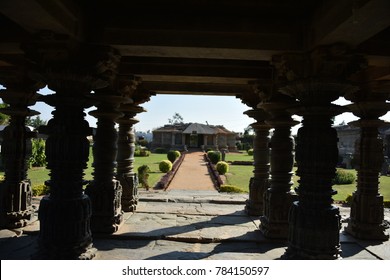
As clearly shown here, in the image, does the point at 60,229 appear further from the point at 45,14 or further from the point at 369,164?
the point at 369,164

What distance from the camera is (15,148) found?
551cm

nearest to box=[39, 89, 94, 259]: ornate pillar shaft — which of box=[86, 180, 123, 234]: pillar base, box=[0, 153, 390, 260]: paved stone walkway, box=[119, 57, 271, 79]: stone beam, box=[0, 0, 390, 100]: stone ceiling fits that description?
box=[0, 153, 390, 260]: paved stone walkway

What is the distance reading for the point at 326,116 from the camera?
3.66m

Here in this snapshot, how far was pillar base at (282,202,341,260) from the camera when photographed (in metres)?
3.63

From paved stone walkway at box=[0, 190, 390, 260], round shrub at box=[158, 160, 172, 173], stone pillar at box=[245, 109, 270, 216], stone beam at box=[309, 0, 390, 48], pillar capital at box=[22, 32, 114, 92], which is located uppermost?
stone beam at box=[309, 0, 390, 48]

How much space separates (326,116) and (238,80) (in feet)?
7.76

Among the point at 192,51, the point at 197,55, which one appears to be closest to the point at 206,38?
the point at 192,51

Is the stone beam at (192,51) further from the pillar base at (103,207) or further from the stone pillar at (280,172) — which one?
the pillar base at (103,207)

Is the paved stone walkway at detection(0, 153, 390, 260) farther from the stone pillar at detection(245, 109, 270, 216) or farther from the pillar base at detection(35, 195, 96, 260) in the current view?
the pillar base at detection(35, 195, 96, 260)

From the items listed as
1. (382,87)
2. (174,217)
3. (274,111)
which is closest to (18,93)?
(174,217)

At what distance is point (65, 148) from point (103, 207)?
1.97 m

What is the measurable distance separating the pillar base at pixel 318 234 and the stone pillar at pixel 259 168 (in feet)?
9.89

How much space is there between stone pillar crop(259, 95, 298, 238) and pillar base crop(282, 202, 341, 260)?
1.42m

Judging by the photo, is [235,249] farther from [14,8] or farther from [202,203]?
[14,8]
